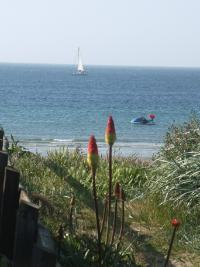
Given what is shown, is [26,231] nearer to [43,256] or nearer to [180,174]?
[43,256]

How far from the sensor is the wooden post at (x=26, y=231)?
12.4 ft

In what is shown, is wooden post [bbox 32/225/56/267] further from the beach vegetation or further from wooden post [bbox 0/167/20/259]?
wooden post [bbox 0/167/20/259]

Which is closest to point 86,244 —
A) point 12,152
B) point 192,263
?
point 192,263

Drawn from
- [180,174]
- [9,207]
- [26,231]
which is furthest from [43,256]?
[180,174]

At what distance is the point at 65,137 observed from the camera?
38969mm

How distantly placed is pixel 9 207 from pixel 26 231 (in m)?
0.74

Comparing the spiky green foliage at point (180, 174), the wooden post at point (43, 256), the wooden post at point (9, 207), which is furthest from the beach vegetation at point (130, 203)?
the wooden post at point (43, 256)

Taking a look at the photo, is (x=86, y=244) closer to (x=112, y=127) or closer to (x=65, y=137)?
(x=112, y=127)

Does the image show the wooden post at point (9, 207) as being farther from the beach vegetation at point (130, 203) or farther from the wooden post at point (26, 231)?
the wooden post at point (26, 231)

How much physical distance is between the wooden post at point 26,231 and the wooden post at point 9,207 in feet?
2.11

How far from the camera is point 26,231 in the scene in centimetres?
380

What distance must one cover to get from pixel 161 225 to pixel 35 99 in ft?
245

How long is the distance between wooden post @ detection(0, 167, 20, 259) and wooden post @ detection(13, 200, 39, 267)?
25.3 inches

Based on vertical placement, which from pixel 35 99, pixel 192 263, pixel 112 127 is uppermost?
pixel 112 127
